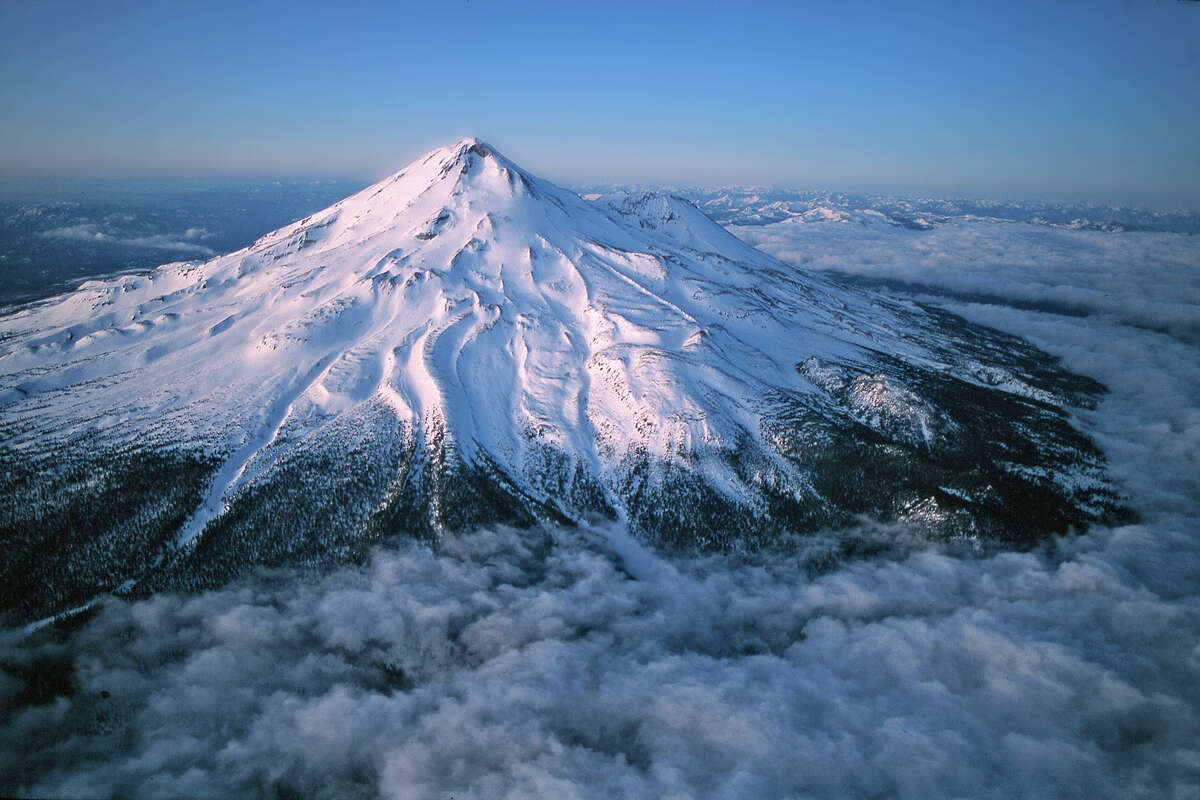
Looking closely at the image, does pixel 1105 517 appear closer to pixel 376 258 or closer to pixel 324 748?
pixel 324 748

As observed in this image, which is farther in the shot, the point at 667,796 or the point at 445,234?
the point at 445,234

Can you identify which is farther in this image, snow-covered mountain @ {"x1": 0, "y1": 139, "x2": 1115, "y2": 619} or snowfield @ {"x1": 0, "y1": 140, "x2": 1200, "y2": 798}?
snow-covered mountain @ {"x1": 0, "y1": 139, "x2": 1115, "y2": 619}

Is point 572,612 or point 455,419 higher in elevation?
point 455,419

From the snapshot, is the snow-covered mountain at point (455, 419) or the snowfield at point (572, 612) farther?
the snow-covered mountain at point (455, 419)

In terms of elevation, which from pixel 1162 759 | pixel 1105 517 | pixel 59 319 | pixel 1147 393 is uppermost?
pixel 59 319

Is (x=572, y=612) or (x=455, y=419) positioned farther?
(x=455, y=419)

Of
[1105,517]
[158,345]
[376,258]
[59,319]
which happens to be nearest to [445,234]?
[376,258]

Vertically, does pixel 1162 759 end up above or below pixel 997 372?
below

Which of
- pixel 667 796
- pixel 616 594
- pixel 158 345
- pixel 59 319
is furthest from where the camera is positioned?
pixel 59 319
